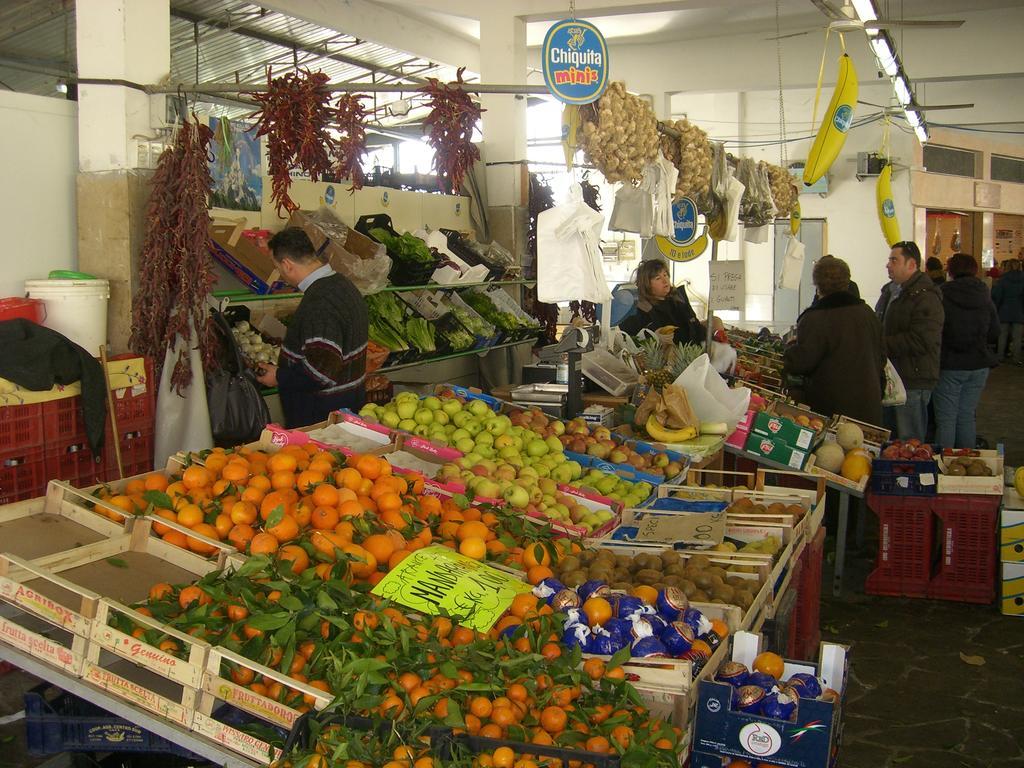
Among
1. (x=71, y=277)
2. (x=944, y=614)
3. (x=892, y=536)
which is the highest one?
(x=71, y=277)

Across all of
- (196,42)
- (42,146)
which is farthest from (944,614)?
(196,42)

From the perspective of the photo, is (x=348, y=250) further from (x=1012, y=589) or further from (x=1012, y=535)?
(x=1012, y=589)

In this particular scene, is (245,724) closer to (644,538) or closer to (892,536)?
(644,538)

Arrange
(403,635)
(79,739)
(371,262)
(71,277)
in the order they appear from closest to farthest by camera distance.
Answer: (403,635) → (79,739) → (71,277) → (371,262)

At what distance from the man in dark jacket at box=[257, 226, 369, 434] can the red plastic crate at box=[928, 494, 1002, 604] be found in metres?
3.47

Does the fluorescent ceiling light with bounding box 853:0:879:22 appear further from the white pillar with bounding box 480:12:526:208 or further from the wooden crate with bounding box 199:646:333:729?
the wooden crate with bounding box 199:646:333:729

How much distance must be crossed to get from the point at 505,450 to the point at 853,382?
317 cm

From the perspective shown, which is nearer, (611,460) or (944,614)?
(611,460)

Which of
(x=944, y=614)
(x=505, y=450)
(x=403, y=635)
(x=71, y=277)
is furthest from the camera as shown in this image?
(x=944, y=614)

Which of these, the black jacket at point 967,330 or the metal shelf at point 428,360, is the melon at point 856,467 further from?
the metal shelf at point 428,360

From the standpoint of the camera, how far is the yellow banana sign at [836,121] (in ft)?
22.5

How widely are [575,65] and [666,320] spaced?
316 cm

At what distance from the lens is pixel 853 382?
654 cm

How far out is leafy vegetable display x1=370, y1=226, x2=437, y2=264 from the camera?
7164 mm
